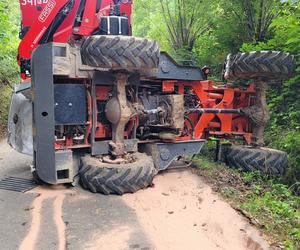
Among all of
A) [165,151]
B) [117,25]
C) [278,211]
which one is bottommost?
[278,211]

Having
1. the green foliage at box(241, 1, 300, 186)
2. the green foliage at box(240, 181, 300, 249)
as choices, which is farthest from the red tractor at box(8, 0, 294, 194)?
the green foliage at box(240, 181, 300, 249)

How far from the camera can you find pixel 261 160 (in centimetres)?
593

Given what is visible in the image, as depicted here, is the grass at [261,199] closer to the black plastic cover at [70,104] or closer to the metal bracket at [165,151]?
the metal bracket at [165,151]

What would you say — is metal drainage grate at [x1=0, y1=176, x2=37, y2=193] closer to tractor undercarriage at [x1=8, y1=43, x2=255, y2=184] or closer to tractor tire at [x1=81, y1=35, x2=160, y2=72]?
tractor undercarriage at [x1=8, y1=43, x2=255, y2=184]

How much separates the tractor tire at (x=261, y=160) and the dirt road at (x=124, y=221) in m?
1.38

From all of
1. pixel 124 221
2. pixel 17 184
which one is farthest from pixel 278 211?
pixel 17 184

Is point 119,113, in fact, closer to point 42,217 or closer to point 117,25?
point 117,25

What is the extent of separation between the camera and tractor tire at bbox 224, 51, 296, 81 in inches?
228

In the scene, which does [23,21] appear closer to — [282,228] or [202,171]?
[202,171]

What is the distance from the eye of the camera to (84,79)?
5.05m

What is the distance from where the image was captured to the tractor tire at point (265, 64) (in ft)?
19.0

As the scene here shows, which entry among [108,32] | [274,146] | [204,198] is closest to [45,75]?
[108,32]

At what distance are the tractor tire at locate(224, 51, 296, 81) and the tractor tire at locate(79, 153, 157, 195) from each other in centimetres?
240

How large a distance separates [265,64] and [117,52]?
2.57 metres
